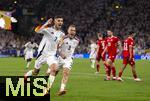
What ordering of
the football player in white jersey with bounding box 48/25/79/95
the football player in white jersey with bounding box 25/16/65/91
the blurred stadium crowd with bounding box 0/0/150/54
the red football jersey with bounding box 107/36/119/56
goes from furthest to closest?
the blurred stadium crowd with bounding box 0/0/150/54
the red football jersey with bounding box 107/36/119/56
the football player in white jersey with bounding box 25/16/65/91
the football player in white jersey with bounding box 48/25/79/95

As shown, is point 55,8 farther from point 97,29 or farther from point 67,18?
point 97,29

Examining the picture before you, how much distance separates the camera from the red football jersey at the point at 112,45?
2452 centimetres

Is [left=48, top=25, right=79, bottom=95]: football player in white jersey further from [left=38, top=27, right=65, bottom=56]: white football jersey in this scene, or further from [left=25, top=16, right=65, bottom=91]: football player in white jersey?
[left=38, top=27, right=65, bottom=56]: white football jersey

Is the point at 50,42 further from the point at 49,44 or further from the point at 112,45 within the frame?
the point at 112,45

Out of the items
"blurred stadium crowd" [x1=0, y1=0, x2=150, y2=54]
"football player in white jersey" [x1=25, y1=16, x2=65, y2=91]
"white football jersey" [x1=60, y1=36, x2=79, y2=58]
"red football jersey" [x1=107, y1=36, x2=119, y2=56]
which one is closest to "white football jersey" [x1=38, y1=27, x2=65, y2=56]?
"football player in white jersey" [x1=25, y1=16, x2=65, y2=91]

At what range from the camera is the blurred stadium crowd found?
6600 centimetres

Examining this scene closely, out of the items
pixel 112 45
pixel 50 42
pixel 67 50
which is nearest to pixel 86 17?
pixel 112 45

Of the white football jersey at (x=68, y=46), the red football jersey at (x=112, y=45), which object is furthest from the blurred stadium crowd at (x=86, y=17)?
the white football jersey at (x=68, y=46)

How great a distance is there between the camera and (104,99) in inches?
623

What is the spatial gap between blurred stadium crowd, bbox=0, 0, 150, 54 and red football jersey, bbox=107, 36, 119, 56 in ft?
127

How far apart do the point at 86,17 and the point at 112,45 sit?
4433cm

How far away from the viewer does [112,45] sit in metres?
24.8

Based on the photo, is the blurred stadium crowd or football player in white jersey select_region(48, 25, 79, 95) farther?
the blurred stadium crowd

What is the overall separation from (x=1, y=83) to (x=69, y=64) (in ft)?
8.07
